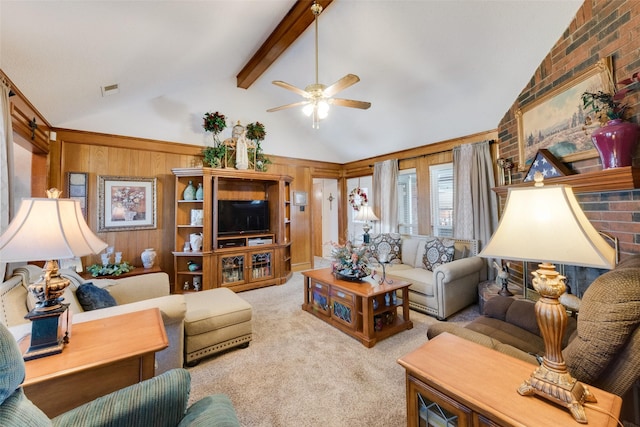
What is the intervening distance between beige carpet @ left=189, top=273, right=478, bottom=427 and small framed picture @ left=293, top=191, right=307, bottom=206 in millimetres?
3060

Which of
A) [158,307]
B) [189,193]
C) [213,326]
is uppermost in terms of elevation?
[189,193]

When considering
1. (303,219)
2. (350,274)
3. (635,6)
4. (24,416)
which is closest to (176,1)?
(24,416)

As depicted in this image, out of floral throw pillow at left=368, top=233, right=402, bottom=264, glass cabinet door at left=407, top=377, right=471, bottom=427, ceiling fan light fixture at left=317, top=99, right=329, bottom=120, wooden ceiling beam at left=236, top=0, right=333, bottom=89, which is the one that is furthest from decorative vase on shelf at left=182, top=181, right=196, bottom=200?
glass cabinet door at left=407, top=377, right=471, bottom=427

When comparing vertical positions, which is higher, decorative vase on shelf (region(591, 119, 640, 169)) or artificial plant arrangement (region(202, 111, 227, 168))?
artificial plant arrangement (region(202, 111, 227, 168))

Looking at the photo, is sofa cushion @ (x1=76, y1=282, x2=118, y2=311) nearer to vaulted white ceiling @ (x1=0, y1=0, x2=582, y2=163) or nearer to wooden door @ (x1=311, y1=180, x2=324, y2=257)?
vaulted white ceiling @ (x1=0, y1=0, x2=582, y2=163)

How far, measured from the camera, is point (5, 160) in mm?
1819

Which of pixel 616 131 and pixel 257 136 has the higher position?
pixel 257 136

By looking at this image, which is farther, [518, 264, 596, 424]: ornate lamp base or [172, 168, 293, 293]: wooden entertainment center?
[172, 168, 293, 293]: wooden entertainment center

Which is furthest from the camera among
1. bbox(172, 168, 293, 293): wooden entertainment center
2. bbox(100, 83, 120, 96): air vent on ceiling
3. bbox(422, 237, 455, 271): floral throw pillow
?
bbox(172, 168, 293, 293): wooden entertainment center

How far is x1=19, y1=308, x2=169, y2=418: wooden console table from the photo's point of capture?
1.09 meters

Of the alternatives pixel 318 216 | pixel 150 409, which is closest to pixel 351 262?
pixel 150 409

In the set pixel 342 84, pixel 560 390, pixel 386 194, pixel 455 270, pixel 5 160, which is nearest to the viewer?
pixel 560 390

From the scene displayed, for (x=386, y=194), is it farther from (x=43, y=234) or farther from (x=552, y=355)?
(x=43, y=234)

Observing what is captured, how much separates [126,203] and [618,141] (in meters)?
5.43
